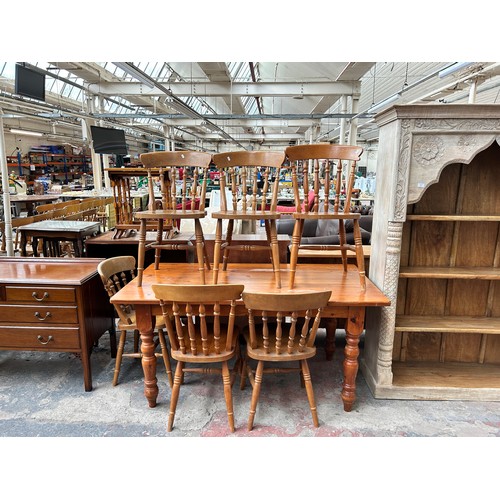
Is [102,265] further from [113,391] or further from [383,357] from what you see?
[383,357]

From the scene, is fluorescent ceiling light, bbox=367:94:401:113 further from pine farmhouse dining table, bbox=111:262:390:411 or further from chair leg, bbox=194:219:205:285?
chair leg, bbox=194:219:205:285

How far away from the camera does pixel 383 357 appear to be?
2.29 metres

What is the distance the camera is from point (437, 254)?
2.47 meters

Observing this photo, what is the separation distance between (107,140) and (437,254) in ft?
22.8

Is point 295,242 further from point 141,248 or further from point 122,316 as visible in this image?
point 122,316

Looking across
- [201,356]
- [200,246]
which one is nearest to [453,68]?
[200,246]

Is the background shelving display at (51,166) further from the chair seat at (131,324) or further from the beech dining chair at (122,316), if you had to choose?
the chair seat at (131,324)

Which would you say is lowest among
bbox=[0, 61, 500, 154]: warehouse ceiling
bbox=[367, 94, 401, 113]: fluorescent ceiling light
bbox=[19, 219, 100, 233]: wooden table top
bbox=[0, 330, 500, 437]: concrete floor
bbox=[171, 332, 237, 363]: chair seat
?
bbox=[0, 330, 500, 437]: concrete floor

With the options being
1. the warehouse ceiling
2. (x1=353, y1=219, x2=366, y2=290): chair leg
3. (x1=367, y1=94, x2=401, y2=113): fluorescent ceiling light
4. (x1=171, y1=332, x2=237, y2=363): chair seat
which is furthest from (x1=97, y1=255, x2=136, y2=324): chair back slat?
(x1=367, y1=94, x2=401, y2=113): fluorescent ceiling light

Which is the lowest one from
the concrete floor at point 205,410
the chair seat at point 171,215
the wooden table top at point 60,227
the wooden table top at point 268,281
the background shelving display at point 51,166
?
the concrete floor at point 205,410

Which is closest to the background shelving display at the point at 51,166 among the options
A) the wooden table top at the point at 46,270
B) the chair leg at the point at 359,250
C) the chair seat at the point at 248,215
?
the wooden table top at the point at 46,270

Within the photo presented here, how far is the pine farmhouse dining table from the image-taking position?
2.08 meters

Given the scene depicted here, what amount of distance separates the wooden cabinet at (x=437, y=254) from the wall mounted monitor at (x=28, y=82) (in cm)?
374

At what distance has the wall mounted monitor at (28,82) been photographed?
3.69 m
